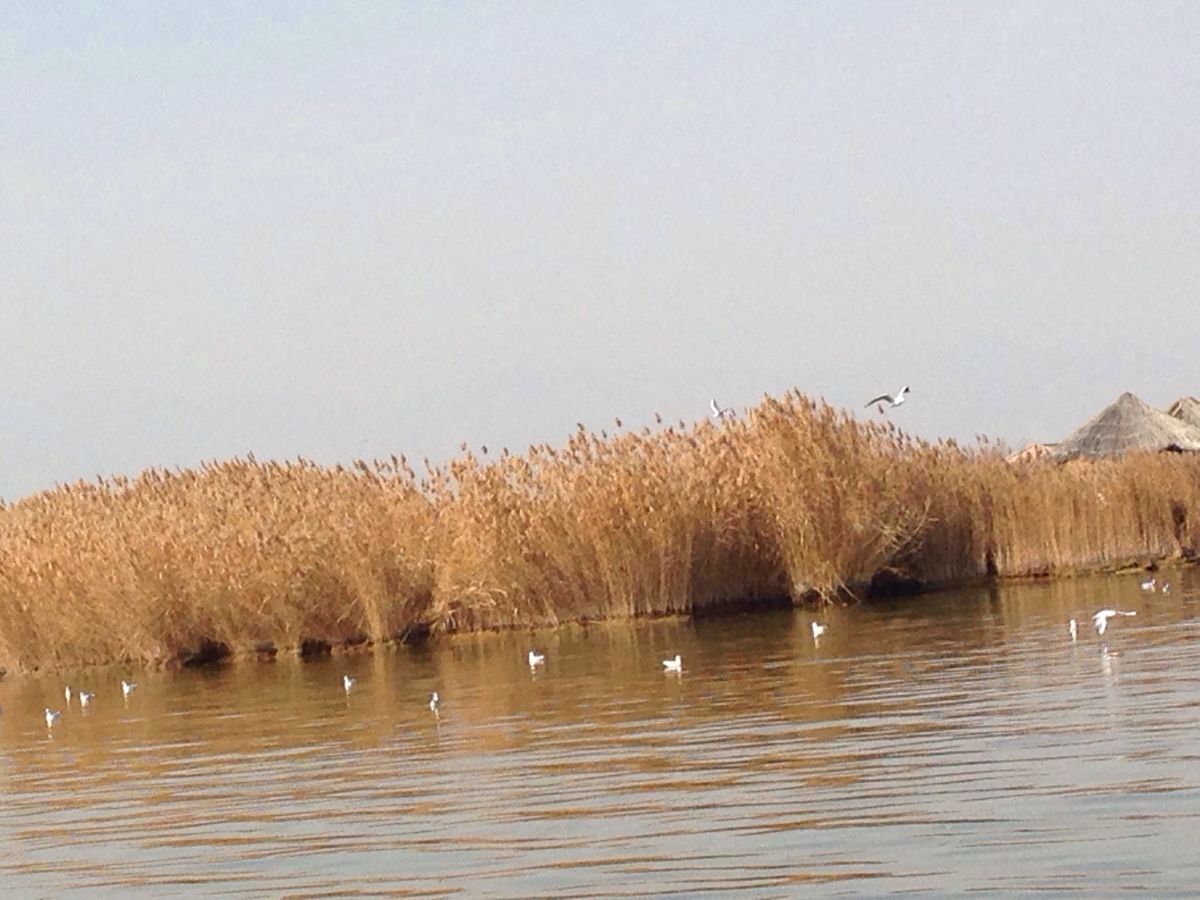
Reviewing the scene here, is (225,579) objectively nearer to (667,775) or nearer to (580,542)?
(580,542)

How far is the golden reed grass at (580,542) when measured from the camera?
22.4m

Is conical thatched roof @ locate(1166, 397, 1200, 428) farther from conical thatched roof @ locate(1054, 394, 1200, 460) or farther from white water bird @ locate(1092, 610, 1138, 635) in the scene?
white water bird @ locate(1092, 610, 1138, 635)

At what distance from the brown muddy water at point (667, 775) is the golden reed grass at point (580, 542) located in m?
3.86

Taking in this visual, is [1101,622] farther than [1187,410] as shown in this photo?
No

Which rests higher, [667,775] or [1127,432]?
[1127,432]

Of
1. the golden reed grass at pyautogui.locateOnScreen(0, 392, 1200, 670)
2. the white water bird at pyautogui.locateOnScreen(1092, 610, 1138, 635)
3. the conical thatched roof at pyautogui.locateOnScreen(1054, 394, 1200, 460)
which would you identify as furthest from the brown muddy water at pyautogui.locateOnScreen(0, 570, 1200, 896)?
the conical thatched roof at pyautogui.locateOnScreen(1054, 394, 1200, 460)

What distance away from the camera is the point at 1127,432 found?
3881 centimetres

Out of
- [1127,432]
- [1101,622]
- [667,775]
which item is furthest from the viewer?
[1127,432]

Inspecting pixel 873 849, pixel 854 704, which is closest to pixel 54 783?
pixel 854 704

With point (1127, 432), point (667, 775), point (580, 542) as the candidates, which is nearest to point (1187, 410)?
point (1127, 432)

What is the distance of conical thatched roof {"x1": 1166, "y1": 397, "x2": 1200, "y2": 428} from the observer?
4212cm

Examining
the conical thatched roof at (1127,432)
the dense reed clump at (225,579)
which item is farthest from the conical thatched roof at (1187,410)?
the dense reed clump at (225,579)

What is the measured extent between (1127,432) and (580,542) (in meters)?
19.8

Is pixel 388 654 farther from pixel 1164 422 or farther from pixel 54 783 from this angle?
pixel 1164 422
